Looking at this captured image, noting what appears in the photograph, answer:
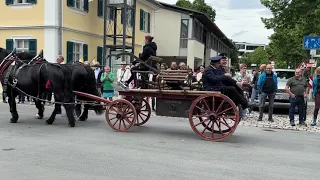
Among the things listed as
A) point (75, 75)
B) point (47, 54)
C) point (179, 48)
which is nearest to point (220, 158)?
point (75, 75)

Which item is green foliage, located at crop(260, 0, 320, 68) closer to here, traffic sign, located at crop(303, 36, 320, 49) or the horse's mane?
traffic sign, located at crop(303, 36, 320, 49)

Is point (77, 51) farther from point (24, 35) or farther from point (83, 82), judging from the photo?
point (83, 82)

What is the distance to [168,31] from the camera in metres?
29.5

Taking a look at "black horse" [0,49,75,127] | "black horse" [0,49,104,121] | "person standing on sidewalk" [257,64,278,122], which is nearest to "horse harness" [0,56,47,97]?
"black horse" [0,49,75,127]

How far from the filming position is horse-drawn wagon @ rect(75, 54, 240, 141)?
309 inches

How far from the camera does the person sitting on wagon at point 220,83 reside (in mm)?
7984

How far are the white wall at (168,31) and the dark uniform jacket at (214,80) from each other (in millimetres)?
21532

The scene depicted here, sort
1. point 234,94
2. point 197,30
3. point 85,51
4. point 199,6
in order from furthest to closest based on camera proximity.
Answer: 1. point 199,6
2. point 197,30
3. point 85,51
4. point 234,94

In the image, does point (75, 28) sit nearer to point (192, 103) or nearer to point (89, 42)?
point (89, 42)

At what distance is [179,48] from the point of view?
29641mm

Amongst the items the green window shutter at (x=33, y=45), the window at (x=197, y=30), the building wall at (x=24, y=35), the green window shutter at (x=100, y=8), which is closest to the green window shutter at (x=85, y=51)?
the green window shutter at (x=100, y=8)

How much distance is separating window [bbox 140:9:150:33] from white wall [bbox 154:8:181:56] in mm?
1648

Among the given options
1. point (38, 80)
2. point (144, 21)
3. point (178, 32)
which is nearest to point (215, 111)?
point (38, 80)

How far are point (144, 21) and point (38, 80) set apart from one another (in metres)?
18.6
